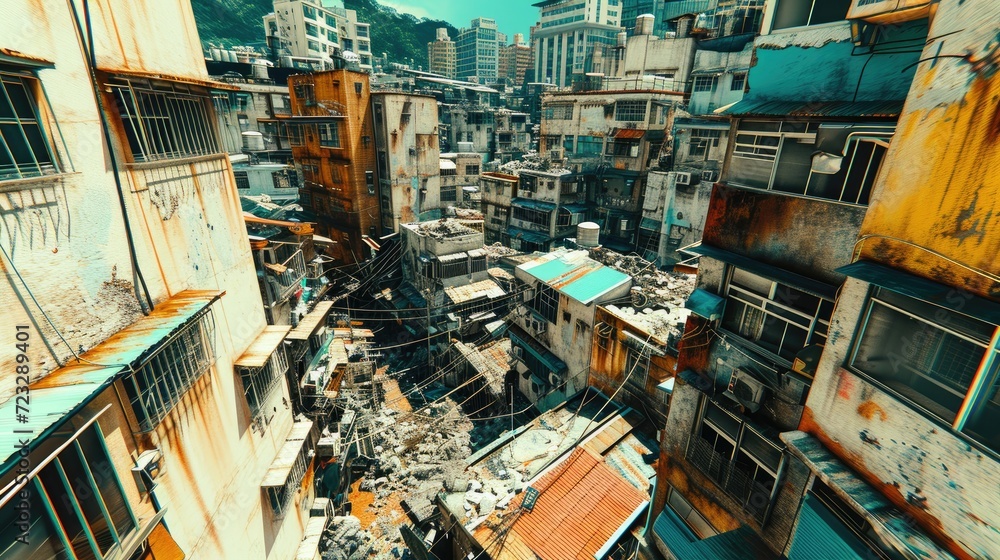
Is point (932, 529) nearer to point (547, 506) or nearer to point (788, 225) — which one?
point (788, 225)

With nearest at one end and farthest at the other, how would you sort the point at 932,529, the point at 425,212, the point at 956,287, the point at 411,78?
1. the point at 956,287
2. the point at 932,529
3. the point at 425,212
4. the point at 411,78

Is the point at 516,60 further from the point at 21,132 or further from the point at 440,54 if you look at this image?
the point at 21,132

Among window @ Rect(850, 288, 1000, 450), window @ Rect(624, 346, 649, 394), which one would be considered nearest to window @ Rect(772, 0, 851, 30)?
window @ Rect(850, 288, 1000, 450)

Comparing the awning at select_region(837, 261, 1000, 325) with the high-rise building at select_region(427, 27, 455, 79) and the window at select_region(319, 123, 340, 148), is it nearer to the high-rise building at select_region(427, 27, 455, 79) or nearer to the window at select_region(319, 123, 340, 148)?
the window at select_region(319, 123, 340, 148)

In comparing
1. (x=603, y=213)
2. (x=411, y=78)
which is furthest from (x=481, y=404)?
(x=411, y=78)

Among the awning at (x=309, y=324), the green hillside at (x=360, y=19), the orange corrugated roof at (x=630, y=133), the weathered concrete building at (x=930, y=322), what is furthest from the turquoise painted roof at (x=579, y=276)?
the green hillside at (x=360, y=19)

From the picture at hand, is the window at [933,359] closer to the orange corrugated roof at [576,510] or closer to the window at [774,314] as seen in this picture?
the window at [774,314]

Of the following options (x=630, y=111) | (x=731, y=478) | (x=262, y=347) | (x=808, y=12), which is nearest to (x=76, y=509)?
(x=262, y=347)
